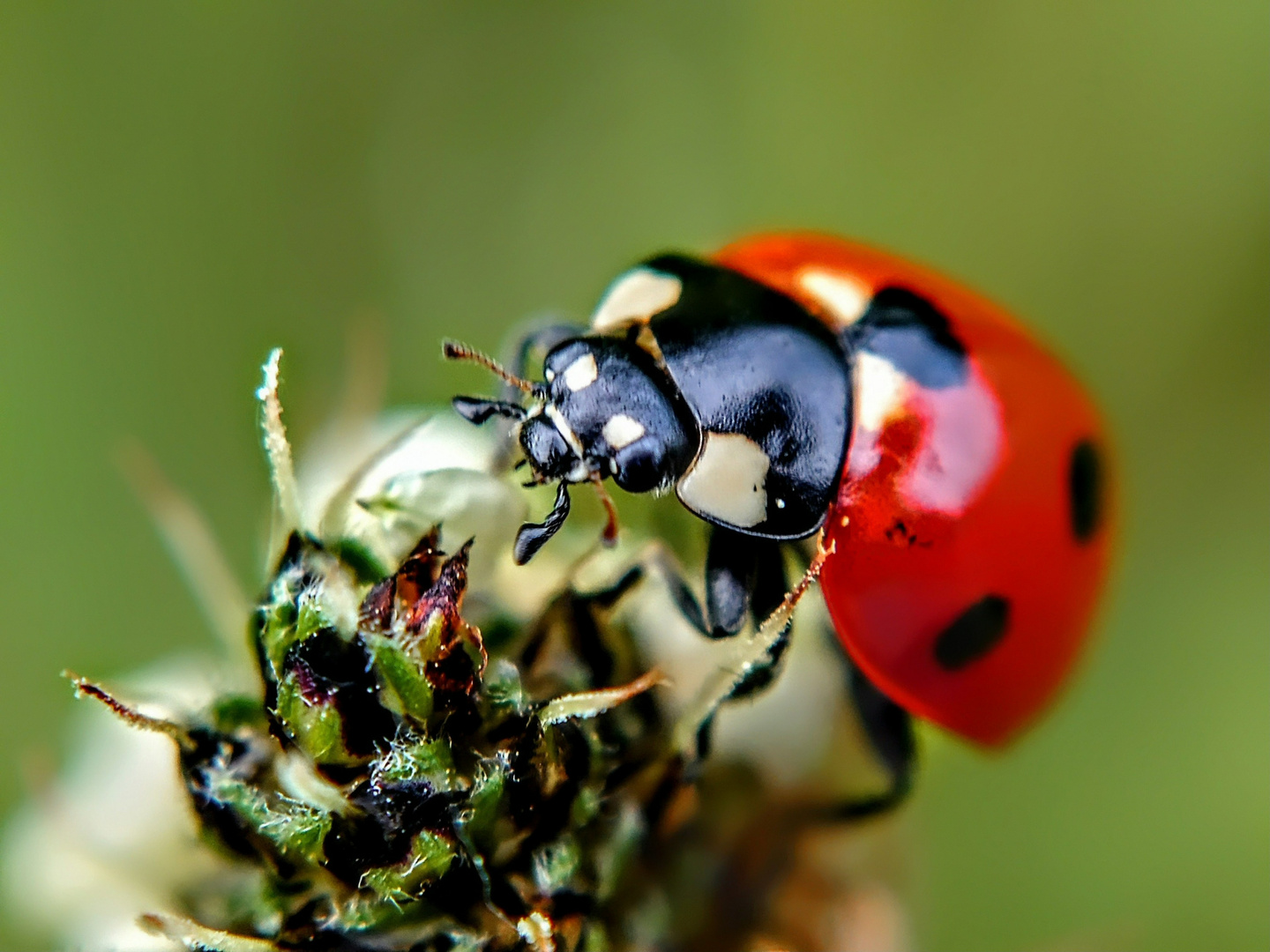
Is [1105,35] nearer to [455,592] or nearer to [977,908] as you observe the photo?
[977,908]

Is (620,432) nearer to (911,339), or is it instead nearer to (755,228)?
(911,339)

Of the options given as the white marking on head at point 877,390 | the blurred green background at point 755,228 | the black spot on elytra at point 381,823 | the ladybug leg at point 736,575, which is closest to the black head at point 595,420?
the ladybug leg at point 736,575

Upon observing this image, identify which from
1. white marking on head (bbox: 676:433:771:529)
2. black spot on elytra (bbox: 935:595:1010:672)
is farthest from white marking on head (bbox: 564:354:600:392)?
black spot on elytra (bbox: 935:595:1010:672)

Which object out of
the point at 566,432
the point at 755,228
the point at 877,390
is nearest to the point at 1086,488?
the point at 877,390

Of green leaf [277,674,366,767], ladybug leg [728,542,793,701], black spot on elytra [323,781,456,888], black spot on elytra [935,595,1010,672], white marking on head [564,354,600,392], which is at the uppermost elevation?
white marking on head [564,354,600,392]

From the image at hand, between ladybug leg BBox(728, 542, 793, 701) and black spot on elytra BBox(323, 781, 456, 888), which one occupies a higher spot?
black spot on elytra BBox(323, 781, 456, 888)

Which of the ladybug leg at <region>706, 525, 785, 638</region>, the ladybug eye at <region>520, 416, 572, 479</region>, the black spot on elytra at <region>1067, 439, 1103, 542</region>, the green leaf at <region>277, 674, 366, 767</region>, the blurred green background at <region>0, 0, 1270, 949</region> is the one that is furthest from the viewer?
the blurred green background at <region>0, 0, 1270, 949</region>

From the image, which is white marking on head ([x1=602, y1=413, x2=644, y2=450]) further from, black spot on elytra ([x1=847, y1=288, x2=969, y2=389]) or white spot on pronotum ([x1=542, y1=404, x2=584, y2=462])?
black spot on elytra ([x1=847, y1=288, x2=969, y2=389])
